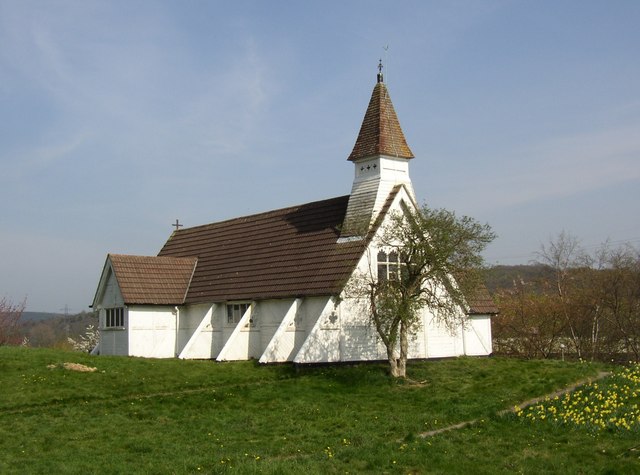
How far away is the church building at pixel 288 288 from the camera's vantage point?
29.5 meters

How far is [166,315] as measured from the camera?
35.8 m

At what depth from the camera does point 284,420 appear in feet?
68.2

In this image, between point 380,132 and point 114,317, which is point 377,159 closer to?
point 380,132

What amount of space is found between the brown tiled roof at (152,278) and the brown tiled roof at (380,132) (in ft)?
35.0

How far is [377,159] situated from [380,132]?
136cm

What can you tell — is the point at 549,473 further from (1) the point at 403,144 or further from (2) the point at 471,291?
(1) the point at 403,144

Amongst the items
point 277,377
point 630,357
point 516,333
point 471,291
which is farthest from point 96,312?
point 630,357

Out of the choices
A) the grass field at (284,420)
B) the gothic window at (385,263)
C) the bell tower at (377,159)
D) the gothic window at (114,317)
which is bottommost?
the grass field at (284,420)

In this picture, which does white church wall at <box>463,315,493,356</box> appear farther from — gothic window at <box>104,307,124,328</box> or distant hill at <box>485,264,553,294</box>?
gothic window at <box>104,307,124,328</box>

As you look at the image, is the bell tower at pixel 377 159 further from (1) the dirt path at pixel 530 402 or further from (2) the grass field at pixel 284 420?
(1) the dirt path at pixel 530 402

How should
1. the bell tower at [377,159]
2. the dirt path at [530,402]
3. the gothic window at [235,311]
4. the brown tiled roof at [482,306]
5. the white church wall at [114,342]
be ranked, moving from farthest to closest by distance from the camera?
1. the white church wall at [114,342]
2. the brown tiled roof at [482,306]
3. the gothic window at [235,311]
4. the bell tower at [377,159]
5. the dirt path at [530,402]

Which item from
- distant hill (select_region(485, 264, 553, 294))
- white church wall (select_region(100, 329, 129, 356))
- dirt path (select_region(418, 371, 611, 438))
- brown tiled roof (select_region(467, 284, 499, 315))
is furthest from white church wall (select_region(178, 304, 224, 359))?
dirt path (select_region(418, 371, 611, 438))

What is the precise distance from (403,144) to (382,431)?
54.2ft

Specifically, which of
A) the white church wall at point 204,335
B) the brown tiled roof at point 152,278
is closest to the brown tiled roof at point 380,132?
the white church wall at point 204,335
